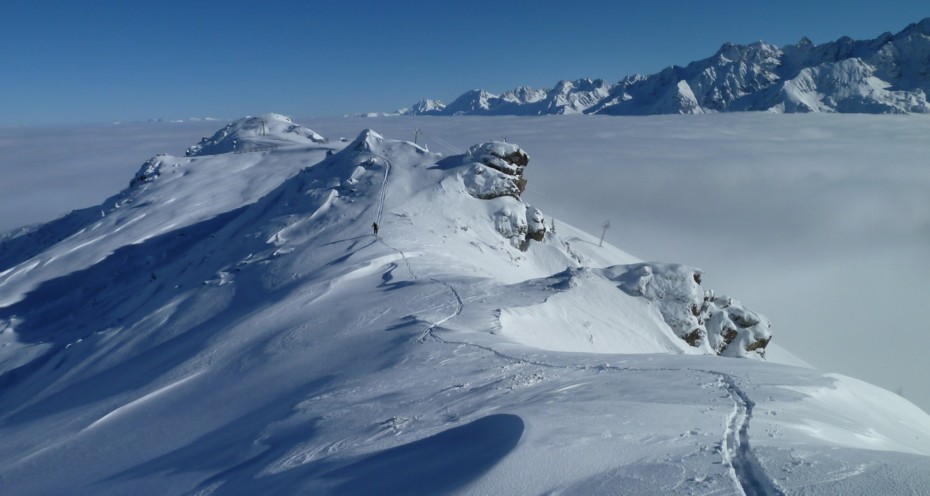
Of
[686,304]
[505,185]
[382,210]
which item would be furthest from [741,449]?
[505,185]

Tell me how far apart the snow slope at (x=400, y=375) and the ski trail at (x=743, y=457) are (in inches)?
1.2

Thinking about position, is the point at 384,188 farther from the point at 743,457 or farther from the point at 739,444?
the point at 743,457

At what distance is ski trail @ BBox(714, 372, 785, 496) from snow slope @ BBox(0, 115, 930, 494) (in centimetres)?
3

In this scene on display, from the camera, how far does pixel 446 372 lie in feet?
32.7

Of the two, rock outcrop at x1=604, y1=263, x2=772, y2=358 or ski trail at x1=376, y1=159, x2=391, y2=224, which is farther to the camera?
ski trail at x1=376, y1=159, x2=391, y2=224

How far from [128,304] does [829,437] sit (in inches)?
1080

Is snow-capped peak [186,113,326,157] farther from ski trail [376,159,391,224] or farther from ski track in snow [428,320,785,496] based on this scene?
ski track in snow [428,320,785,496]

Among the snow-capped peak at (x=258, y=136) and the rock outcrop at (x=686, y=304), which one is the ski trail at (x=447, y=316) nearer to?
the rock outcrop at (x=686, y=304)

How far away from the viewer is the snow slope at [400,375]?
226 inches

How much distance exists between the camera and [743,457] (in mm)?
5492

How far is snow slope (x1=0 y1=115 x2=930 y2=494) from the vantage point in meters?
5.75

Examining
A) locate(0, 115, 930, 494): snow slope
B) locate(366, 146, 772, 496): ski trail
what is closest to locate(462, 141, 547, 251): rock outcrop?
locate(0, 115, 930, 494): snow slope

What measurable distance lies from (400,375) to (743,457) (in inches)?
251

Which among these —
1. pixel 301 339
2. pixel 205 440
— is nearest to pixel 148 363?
pixel 301 339
